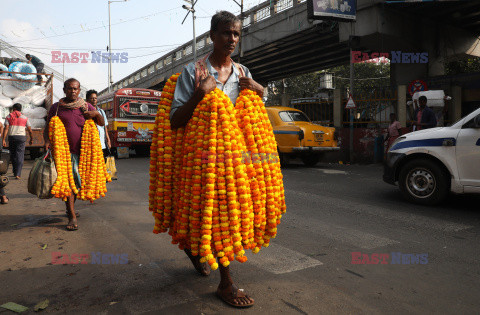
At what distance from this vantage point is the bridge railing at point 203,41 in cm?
1842

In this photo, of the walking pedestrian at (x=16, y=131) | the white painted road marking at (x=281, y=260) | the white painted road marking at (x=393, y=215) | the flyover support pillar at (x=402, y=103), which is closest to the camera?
the white painted road marking at (x=281, y=260)

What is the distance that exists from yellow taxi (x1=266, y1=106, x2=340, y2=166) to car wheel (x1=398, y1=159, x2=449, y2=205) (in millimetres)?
5186

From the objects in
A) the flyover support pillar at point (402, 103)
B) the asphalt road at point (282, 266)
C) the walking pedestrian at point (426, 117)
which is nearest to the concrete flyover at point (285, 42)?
the flyover support pillar at point (402, 103)

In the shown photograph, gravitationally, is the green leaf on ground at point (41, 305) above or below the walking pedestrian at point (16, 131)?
below

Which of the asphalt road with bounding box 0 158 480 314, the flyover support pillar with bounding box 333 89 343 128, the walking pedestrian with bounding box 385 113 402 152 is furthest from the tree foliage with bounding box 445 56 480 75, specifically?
the asphalt road with bounding box 0 158 480 314

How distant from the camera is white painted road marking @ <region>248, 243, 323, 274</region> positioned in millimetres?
3176

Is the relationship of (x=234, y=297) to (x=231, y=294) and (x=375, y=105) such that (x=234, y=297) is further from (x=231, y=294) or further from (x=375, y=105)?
(x=375, y=105)

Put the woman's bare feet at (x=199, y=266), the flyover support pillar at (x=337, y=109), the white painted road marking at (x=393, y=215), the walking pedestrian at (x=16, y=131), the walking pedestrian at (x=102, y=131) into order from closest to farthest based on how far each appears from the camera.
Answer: the woman's bare feet at (x=199, y=266) → the white painted road marking at (x=393, y=215) → the walking pedestrian at (x=102, y=131) → the walking pedestrian at (x=16, y=131) → the flyover support pillar at (x=337, y=109)

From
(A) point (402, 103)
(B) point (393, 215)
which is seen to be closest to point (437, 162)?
(B) point (393, 215)

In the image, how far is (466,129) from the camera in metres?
5.46

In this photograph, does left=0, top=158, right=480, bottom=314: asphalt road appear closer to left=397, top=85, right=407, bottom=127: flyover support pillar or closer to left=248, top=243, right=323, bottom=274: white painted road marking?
left=248, top=243, right=323, bottom=274: white painted road marking

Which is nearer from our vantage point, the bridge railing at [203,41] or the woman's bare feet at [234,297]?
the woman's bare feet at [234,297]

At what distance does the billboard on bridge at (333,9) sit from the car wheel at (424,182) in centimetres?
841

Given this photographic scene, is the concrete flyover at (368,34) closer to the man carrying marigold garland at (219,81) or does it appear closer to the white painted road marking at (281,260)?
the white painted road marking at (281,260)
